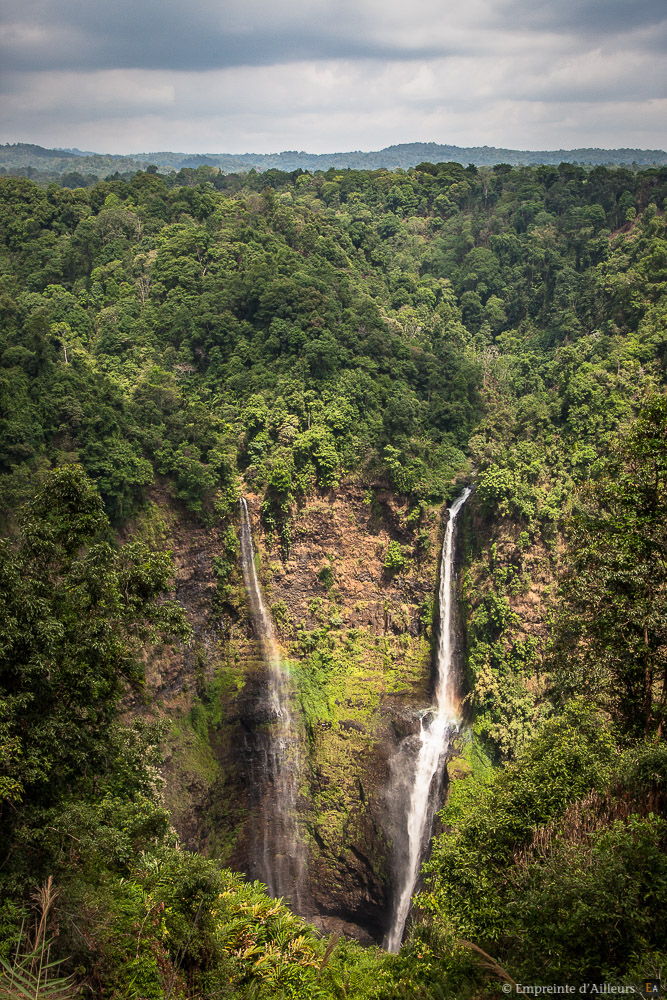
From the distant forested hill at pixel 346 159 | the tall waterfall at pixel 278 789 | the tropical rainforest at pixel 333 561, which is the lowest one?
the tall waterfall at pixel 278 789

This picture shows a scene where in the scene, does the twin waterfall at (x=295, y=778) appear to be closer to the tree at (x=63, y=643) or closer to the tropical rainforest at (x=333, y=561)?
the tropical rainforest at (x=333, y=561)

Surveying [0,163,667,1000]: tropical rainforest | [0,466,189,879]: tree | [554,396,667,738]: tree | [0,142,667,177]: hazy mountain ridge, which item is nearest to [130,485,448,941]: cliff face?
[0,163,667,1000]: tropical rainforest

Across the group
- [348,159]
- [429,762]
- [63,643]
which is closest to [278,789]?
[429,762]

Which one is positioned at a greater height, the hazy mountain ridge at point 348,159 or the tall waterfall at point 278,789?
the hazy mountain ridge at point 348,159

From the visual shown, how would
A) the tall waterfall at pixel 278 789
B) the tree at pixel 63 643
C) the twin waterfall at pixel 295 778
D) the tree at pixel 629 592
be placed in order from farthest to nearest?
1. the tall waterfall at pixel 278 789
2. the twin waterfall at pixel 295 778
3. the tree at pixel 629 592
4. the tree at pixel 63 643

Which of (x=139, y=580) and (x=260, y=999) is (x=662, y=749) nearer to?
(x=260, y=999)

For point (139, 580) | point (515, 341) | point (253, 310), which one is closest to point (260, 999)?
point (139, 580)

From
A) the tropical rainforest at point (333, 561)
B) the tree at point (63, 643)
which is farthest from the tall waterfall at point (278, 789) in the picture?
the tree at point (63, 643)

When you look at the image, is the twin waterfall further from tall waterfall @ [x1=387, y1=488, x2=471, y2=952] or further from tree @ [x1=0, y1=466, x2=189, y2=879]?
tree @ [x1=0, y1=466, x2=189, y2=879]
